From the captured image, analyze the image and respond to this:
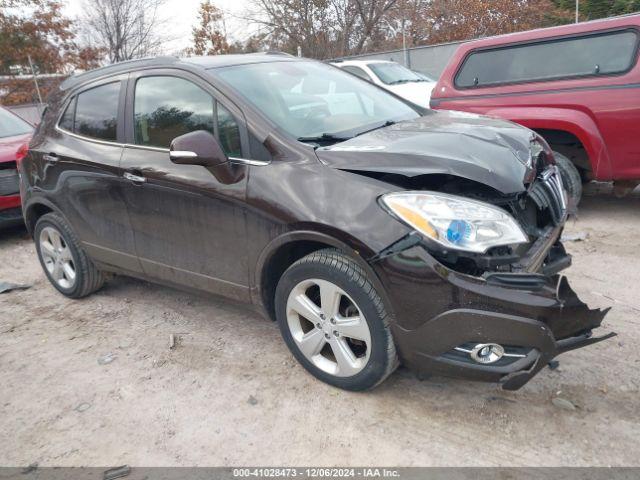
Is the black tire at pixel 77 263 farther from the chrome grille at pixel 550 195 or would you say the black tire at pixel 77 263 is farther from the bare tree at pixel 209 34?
the bare tree at pixel 209 34

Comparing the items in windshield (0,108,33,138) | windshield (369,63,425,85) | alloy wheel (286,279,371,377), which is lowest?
alloy wheel (286,279,371,377)

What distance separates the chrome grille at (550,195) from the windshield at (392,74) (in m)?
7.98

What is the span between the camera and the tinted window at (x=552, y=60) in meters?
5.13

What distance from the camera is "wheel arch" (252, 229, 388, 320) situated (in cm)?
255

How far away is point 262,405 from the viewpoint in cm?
290

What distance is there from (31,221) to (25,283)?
738 mm

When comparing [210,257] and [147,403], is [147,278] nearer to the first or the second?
[210,257]

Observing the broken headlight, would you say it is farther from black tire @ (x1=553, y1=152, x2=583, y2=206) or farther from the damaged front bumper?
black tire @ (x1=553, y1=152, x2=583, y2=206)

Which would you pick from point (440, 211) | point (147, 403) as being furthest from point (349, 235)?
point (147, 403)

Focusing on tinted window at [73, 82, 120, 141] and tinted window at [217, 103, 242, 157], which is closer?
tinted window at [217, 103, 242, 157]

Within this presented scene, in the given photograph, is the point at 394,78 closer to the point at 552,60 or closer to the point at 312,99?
the point at 552,60

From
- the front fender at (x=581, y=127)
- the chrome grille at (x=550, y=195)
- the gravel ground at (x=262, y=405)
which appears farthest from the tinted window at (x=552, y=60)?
the chrome grille at (x=550, y=195)

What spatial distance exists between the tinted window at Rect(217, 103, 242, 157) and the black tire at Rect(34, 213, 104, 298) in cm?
184

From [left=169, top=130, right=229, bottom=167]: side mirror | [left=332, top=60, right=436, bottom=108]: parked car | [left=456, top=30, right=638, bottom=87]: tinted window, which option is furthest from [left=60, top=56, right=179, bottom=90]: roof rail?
[left=332, top=60, right=436, bottom=108]: parked car
